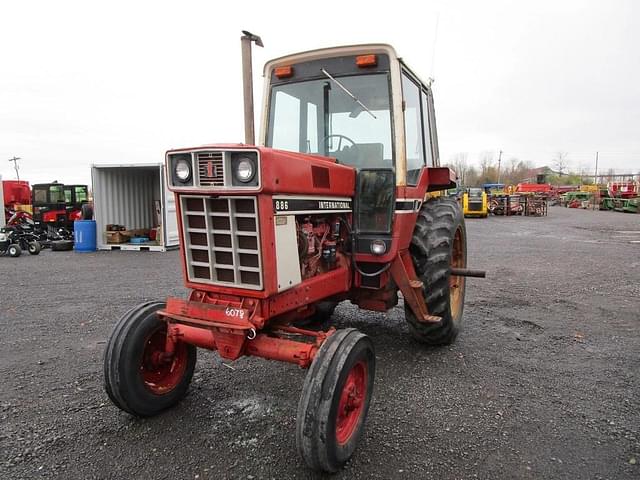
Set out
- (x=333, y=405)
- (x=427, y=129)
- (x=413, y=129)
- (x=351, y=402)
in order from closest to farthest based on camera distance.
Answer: (x=333, y=405) < (x=351, y=402) < (x=413, y=129) < (x=427, y=129)

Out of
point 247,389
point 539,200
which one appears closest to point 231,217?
point 247,389

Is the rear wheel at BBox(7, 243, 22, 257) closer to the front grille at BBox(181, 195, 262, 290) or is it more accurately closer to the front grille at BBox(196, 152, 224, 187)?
the front grille at BBox(181, 195, 262, 290)

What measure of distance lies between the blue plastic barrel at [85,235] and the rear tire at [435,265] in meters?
10.8

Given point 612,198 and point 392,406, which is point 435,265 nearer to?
point 392,406

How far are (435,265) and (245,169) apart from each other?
220cm

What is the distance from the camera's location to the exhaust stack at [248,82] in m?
5.24

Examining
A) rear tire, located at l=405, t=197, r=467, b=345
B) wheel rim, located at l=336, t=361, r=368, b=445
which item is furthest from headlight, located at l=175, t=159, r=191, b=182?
rear tire, located at l=405, t=197, r=467, b=345

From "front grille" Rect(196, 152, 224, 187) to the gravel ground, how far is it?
1.62 metres

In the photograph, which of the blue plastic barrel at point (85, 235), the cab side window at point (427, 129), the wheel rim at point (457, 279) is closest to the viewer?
the cab side window at point (427, 129)

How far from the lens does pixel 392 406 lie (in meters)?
3.40

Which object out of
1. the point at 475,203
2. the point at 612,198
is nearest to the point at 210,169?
the point at 475,203

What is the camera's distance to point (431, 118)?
5035 mm

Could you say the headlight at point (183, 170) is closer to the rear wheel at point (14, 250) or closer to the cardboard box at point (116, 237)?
the cardboard box at point (116, 237)

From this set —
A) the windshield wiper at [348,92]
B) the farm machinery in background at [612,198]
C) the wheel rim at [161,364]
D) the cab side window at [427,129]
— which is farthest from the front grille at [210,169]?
the farm machinery in background at [612,198]
